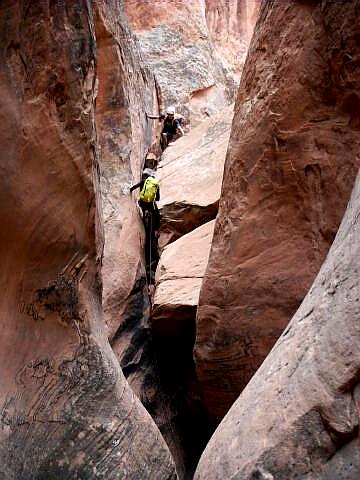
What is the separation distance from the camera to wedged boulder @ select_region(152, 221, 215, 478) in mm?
5945

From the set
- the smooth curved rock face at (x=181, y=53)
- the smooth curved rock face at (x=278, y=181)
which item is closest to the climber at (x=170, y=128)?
the smooth curved rock face at (x=181, y=53)

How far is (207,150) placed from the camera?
902 cm

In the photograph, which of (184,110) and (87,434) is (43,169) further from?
(184,110)

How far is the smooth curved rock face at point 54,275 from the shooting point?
354cm

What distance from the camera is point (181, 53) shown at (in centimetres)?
1280

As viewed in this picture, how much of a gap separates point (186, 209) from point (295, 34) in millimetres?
3327

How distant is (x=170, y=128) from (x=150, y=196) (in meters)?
3.46

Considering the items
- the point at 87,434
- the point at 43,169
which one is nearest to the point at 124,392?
the point at 87,434

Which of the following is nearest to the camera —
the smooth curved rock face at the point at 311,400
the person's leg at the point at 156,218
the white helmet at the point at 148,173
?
the smooth curved rock face at the point at 311,400

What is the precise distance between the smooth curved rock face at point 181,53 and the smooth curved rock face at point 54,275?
8.44 meters

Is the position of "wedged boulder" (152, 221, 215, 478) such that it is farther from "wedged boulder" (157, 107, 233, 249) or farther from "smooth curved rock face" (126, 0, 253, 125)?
"smooth curved rock face" (126, 0, 253, 125)

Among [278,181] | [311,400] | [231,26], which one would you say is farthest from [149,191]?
[231,26]

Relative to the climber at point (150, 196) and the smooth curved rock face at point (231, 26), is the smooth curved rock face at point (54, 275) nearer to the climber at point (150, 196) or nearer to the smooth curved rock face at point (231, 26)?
the climber at point (150, 196)

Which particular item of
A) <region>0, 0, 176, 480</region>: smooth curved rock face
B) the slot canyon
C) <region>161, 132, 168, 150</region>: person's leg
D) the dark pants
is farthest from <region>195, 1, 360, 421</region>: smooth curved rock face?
<region>161, 132, 168, 150</region>: person's leg
